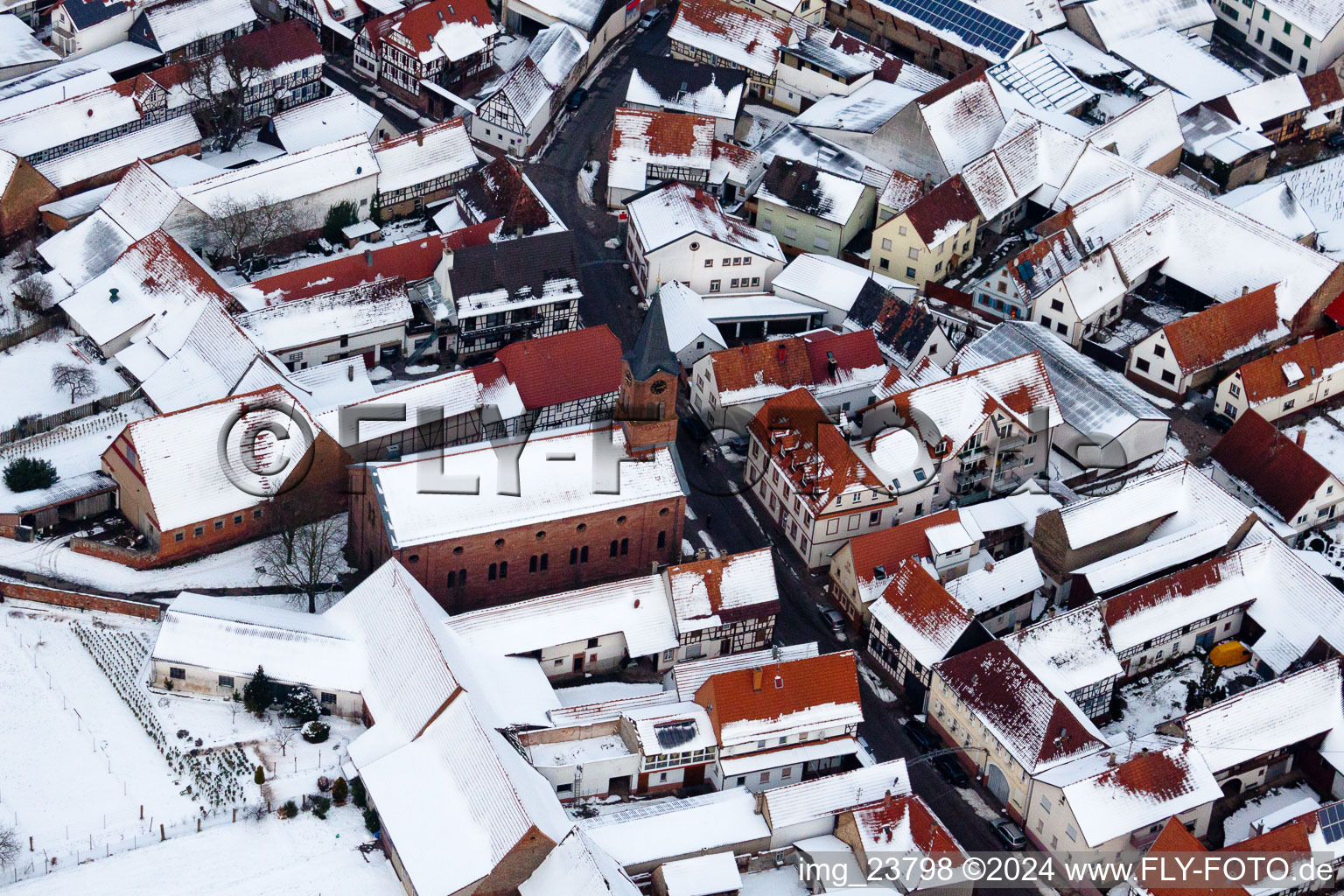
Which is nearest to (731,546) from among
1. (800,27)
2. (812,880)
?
(812,880)

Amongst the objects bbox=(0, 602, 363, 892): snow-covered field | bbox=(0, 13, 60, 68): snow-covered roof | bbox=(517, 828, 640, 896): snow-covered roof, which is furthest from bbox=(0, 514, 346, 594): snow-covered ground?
bbox=(0, 13, 60, 68): snow-covered roof

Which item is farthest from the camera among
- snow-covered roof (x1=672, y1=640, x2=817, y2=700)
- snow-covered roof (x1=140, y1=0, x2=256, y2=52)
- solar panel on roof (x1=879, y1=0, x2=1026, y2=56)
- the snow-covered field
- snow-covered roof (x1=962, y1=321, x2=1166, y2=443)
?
solar panel on roof (x1=879, y1=0, x2=1026, y2=56)

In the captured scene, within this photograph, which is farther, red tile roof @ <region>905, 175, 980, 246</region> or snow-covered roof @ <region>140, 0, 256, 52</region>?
snow-covered roof @ <region>140, 0, 256, 52</region>

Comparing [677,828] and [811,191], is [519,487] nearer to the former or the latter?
[677,828]

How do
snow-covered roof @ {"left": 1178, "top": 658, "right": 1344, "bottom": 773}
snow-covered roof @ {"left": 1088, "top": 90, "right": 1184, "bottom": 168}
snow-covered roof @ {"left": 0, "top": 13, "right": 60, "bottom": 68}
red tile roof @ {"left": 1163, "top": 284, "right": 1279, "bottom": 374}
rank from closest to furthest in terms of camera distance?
snow-covered roof @ {"left": 1178, "top": 658, "right": 1344, "bottom": 773} < red tile roof @ {"left": 1163, "top": 284, "right": 1279, "bottom": 374} < snow-covered roof @ {"left": 0, "top": 13, "right": 60, "bottom": 68} < snow-covered roof @ {"left": 1088, "top": 90, "right": 1184, "bottom": 168}

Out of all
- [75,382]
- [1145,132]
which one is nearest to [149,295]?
[75,382]

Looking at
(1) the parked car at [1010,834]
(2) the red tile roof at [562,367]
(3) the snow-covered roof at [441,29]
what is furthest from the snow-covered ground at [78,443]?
(1) the parked car at [1010,834]

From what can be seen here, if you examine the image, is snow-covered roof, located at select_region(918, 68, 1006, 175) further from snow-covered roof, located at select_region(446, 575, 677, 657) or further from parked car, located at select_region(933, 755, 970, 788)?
parked car, located at select_region(933, 755, 970, 788)
